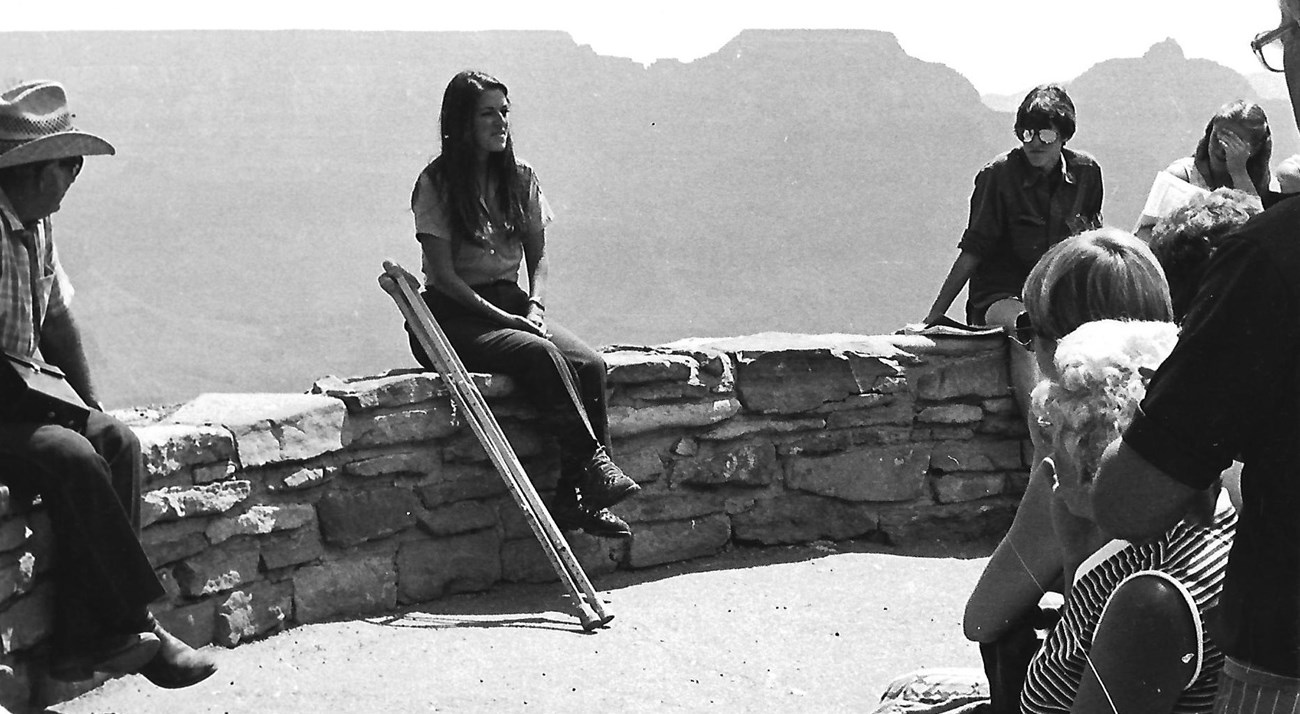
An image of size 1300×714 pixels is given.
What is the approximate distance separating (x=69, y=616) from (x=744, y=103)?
11521 mm

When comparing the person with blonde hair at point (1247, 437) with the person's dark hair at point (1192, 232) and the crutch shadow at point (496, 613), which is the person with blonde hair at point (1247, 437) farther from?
the crutch shadow at point (496, 613)

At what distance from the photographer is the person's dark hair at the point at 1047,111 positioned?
17.5 ft

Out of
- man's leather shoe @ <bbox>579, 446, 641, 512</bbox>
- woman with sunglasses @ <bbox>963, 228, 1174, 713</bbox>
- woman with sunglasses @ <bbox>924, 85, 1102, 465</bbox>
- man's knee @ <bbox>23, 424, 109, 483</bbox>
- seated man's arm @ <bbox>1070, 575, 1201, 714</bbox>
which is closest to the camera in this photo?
seated man's arm @ <bbox>1070, 575, 1201, 714</bbox>

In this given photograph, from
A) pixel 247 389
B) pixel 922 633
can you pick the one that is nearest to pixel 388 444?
pixel 922 633

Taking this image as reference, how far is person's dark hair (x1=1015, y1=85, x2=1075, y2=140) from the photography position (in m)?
5.32

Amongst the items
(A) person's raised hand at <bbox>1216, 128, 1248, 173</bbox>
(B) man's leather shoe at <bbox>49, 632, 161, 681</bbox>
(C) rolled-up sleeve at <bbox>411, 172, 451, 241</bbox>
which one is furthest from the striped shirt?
(A) person's raised hand at <bbox>1216, 128, 1248, 173</bbox>

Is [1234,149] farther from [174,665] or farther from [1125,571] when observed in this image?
[174,665]

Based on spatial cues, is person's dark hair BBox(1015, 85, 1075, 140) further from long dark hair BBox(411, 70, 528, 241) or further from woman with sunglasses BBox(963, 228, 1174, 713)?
woman with sunglasses BBox(963, 228, 1174, 713)

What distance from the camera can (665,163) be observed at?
45.4ft

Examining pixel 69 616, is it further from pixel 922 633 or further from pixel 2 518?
pixel 922 633

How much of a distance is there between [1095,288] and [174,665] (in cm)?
248

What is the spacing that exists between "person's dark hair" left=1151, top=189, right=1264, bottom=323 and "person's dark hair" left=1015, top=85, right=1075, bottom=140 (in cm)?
217

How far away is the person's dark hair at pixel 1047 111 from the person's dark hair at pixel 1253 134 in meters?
0.54

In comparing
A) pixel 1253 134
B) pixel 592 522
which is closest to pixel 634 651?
pixel 592 522
